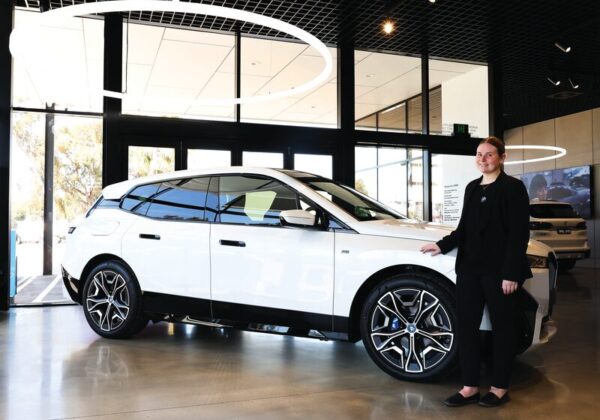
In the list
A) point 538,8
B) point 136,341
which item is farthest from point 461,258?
point 538,8

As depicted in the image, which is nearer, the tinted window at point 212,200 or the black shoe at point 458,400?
the black shoe at point 458,400

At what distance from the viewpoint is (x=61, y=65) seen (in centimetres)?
853

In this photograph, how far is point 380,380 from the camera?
3.80 m

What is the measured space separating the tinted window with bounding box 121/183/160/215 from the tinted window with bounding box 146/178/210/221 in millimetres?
68

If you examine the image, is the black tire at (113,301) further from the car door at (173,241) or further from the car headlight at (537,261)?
the car headlight at (537,261)

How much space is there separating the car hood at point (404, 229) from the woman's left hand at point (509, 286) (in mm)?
655

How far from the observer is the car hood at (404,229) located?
380 centimetres

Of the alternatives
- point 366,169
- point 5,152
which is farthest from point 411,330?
point 5,152

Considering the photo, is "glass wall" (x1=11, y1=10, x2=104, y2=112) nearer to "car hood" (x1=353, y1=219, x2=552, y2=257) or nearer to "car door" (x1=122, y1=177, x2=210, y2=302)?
"car door" (x1=122, y1=177, x2=210, y2=302)

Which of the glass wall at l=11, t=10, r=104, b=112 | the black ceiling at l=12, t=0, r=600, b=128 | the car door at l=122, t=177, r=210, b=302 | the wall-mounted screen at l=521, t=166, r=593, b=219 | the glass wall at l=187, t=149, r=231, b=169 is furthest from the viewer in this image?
the wall-mounted screen at l=521, t=166, r=593, b=219

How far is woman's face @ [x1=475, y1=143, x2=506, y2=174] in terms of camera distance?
3.39 m

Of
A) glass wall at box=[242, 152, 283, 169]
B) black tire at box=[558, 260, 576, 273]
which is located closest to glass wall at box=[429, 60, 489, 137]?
glass wall at box=[242, 152, 283, 169]

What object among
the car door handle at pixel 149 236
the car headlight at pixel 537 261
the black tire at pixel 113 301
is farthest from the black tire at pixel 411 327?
the black tire at pixel 113 301

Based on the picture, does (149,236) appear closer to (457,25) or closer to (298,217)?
(298,217)
